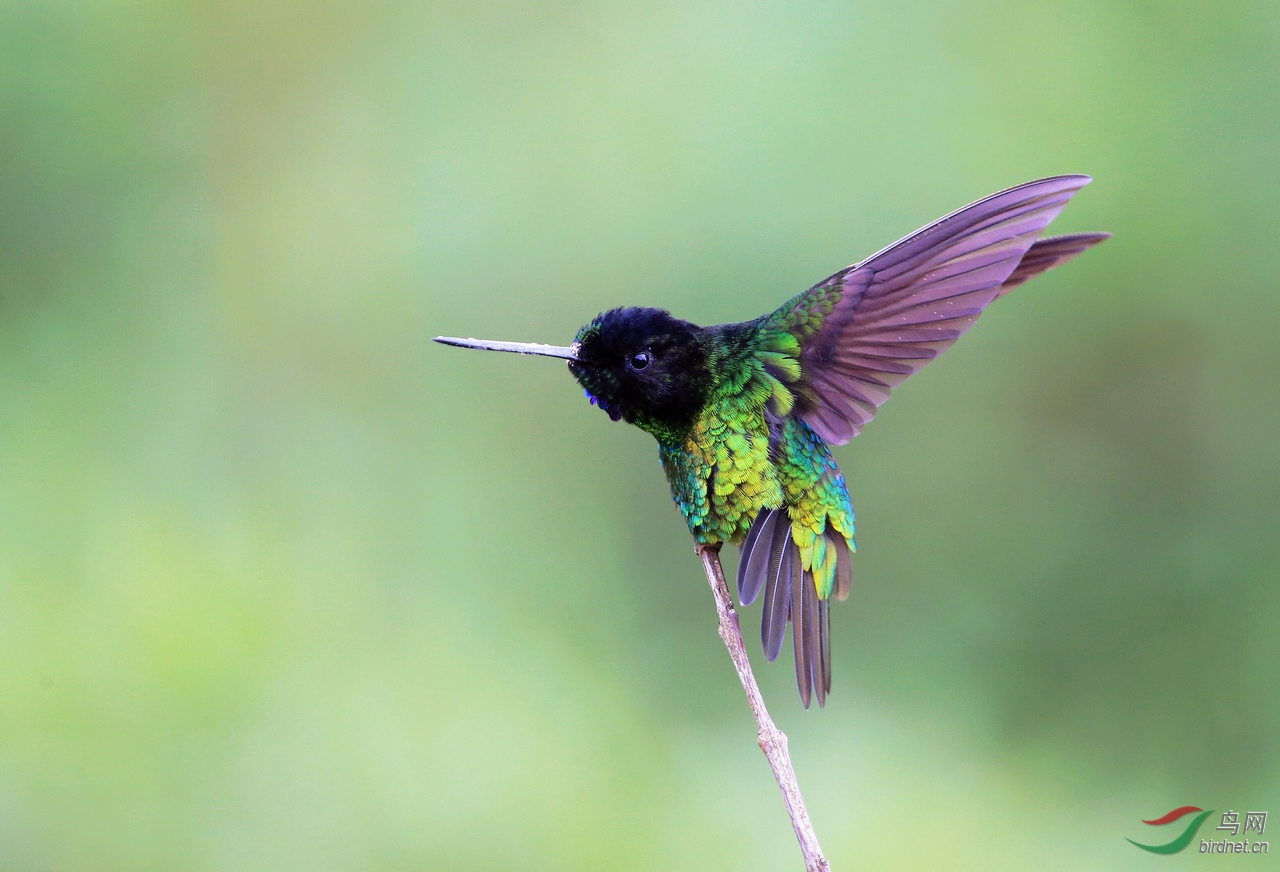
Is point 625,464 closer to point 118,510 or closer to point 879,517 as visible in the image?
point 879,517

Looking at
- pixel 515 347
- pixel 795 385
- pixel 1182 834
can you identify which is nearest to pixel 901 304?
pixel 795 385

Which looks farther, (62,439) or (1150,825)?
(62,439)

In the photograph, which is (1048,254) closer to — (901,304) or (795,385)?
(901,304)

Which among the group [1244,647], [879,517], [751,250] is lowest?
[1244,647]

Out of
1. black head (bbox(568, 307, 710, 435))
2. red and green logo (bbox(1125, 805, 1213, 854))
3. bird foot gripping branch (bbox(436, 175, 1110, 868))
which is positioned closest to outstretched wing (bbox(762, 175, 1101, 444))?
bird foot gripping branch (bbox(436, 175, 1110, 868))

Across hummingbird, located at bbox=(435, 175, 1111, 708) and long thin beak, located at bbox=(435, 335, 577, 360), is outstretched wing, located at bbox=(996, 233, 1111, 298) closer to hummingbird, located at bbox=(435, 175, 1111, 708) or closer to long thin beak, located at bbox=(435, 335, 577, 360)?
hummingbird, located at bbox=(435, 175, 1111, 708)

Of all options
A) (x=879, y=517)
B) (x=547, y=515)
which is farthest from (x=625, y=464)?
(x=879, y=517)
